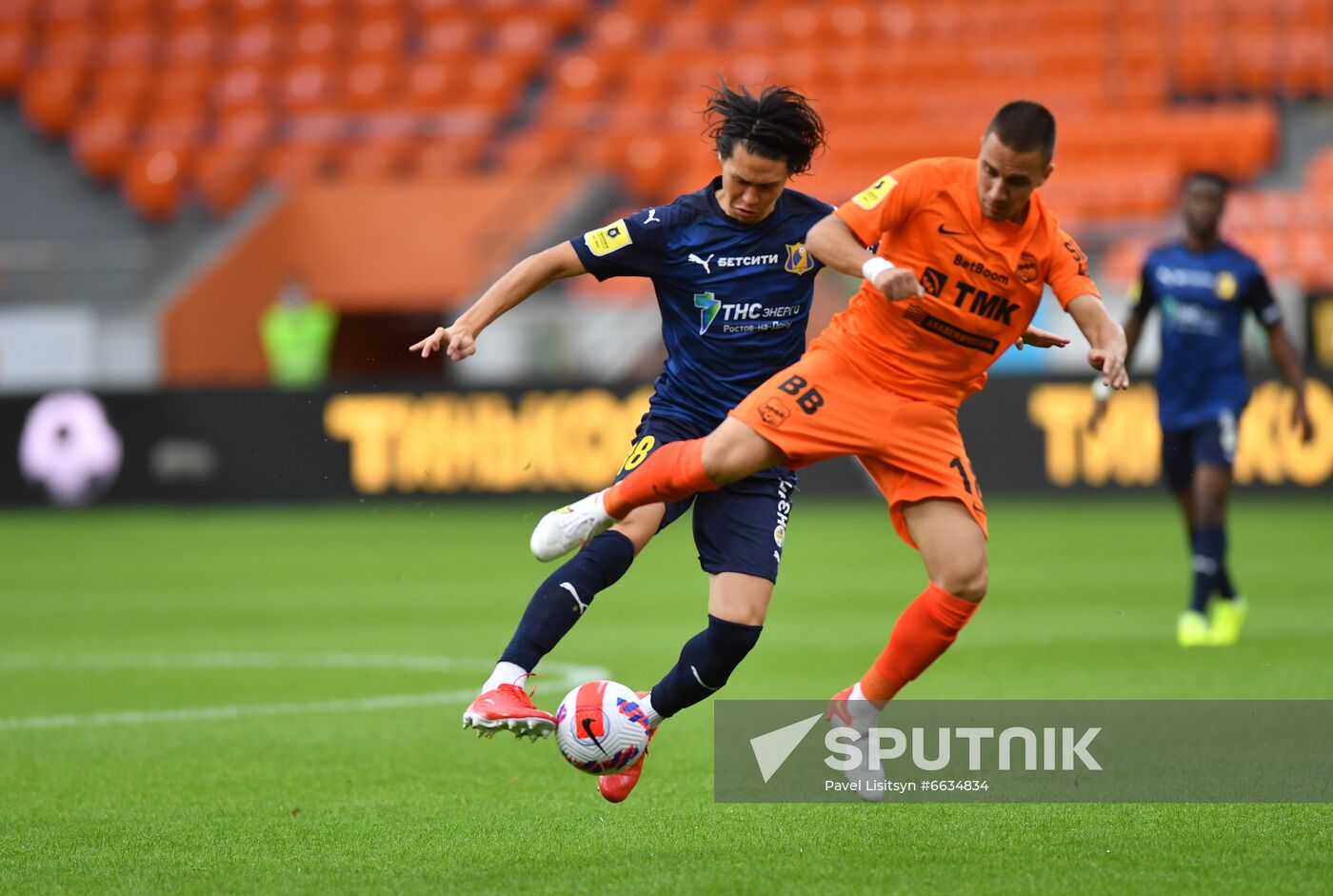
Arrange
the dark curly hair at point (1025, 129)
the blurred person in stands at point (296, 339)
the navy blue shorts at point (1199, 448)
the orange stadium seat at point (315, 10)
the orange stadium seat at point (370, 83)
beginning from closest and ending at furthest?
1. the dark curly hair at point (1025, 129)
2. the navy blue shorts at point (1199, 448)
3. the blurred person in stands at point (296, 339)
4. the orange stadium seat at point (370, 83)
5. the orange stadium seat at point (315, 10)

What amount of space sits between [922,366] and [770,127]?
873 mm

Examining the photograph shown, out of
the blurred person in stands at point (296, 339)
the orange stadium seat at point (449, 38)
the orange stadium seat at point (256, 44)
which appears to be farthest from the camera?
the orange stadium seat at point (256, 44)

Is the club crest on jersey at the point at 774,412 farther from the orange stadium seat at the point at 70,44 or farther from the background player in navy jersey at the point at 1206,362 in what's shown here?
the orange stadium seat at the point at 70,44

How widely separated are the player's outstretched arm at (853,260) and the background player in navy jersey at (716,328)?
334mm

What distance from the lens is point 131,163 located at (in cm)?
2541

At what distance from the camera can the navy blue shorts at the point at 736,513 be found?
5938 mm

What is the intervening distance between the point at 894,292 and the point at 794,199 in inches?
43.3

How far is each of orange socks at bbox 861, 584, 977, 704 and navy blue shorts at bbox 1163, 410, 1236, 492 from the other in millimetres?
4478

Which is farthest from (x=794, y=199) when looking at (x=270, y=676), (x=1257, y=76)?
(x=1257, y=76)

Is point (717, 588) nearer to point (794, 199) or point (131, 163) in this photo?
point (794, 199)

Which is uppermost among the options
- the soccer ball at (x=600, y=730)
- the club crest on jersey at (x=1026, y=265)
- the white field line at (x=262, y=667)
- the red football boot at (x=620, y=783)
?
the club crest on jersey at (x=1026, y=265)

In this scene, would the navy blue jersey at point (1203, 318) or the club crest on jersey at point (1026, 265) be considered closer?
the club crest on jersey at point (1026, 265)

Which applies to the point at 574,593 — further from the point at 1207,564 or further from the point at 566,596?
the point at 1207,564

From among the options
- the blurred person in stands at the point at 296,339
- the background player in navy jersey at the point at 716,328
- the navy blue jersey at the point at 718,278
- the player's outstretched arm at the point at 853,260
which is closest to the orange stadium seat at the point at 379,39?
the blurred person in stands at the point at 296,339
